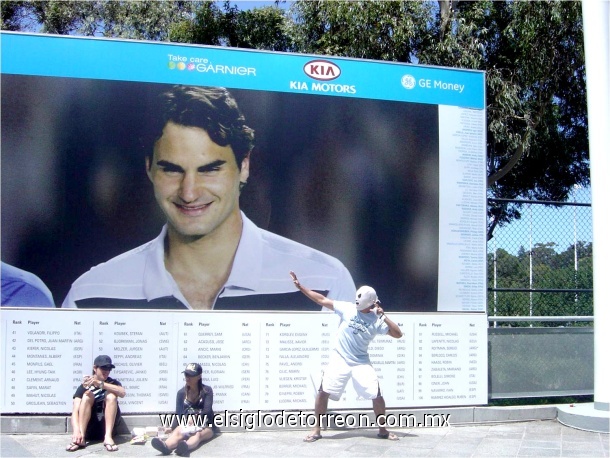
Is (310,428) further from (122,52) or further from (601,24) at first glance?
(601,24)

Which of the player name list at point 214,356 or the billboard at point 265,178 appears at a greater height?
the billboard at point 265,178

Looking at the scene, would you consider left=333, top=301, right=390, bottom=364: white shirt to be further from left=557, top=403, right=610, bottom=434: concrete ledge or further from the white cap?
left=557, top=403, right=610, bottom=434: concrete ledge

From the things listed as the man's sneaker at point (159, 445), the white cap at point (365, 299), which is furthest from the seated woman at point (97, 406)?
the white cap at point (365, 299)

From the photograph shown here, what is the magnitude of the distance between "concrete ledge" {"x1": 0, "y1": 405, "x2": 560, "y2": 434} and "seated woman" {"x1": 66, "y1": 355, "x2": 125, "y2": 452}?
0.34 meters

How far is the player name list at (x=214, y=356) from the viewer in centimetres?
756

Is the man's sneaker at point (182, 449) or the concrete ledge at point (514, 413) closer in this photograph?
the man's sneaker at point (182, 449)

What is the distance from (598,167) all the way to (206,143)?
4.66 metres

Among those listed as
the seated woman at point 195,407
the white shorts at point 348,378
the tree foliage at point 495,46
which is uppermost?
the tree foliage at point 495,46

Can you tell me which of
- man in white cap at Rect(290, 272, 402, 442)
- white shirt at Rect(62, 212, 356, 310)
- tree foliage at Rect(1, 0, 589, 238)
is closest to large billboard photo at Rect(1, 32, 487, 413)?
white shirt at Rect(62, 212, 356, 310)

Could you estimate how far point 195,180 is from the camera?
7957mm

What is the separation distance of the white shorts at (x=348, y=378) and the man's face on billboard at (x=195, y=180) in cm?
199

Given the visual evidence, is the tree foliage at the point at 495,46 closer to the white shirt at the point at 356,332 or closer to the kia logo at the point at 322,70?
the kia logo at the point at 322,70

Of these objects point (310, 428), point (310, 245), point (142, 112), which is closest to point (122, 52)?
point (142, 112)

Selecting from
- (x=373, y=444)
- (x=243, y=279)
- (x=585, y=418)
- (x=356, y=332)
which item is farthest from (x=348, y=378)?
(x=585, y=418)
